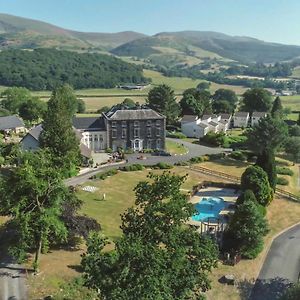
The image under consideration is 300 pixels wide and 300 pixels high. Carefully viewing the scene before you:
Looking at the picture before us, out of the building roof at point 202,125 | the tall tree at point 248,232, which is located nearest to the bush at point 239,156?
the building roof at point 202,125

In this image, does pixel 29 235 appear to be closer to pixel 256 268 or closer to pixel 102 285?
pixel 102 285

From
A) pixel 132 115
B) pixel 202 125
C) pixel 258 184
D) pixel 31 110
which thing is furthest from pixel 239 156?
pixel 31 110

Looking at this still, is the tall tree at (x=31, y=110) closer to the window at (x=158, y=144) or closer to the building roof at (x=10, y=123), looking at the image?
the building roof at (x=10, y=123)

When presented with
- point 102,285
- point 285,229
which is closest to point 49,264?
point 102,285

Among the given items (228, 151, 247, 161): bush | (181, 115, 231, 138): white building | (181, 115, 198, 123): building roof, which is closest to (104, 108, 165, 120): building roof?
(228, 151, 247, 161): bush

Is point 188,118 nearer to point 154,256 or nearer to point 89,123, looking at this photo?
point 89,123

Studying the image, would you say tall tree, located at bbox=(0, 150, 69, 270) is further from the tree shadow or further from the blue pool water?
the blue pool water
